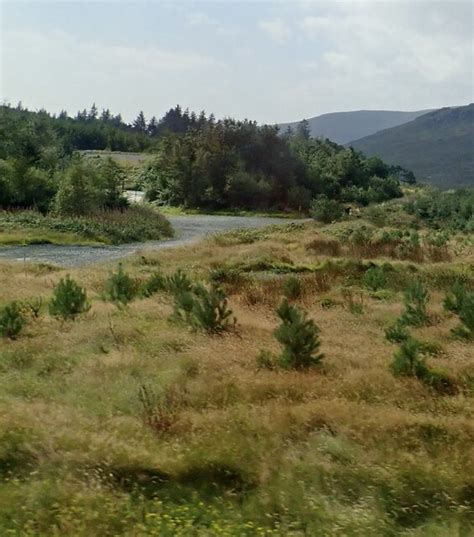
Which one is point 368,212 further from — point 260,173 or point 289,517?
point 289,517

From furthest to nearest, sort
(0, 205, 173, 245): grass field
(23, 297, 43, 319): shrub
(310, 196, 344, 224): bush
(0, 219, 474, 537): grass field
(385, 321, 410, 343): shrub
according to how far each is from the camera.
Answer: (310, 196, 344, 224): bush, (0, 205, 173, 245): grass field, (23, 297, 43, 319): shrub, (385, 321, 410, 343): shrub, (0, 219, 474, 537): grass field

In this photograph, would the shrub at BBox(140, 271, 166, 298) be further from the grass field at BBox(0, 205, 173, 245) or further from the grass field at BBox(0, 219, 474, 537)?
the grass field at BBox(0, 205, 173, 245)

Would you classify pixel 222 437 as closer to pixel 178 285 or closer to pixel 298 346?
pixel 298 346

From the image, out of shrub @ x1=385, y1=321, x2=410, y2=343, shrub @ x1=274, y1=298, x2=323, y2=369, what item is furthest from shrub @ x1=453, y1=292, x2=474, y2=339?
shrub @ x1=274, y1=298, x2=323, y2=369

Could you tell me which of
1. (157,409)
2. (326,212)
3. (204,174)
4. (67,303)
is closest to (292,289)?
(67,303)

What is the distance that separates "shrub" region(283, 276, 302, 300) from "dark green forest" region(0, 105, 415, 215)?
28269mm

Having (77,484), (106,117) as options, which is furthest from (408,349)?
(106,117)

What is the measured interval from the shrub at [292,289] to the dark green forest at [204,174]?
92.7 feet

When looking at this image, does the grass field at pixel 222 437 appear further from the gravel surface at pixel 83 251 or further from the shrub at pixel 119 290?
the gravel surface at pixel 83 251

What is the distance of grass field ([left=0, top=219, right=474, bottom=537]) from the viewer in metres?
5.19

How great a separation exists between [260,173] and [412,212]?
18.7 m

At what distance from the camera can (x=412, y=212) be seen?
193ft

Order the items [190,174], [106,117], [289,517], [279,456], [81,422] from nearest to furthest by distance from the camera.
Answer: [289,517] → [279,456] → [81,422] → [190,174] → [106,117]

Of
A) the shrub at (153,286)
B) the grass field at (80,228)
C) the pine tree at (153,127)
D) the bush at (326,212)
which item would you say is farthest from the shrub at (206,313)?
the pine tree at (153,127)
